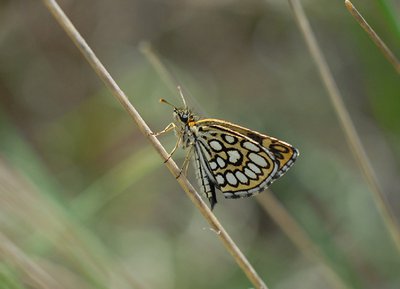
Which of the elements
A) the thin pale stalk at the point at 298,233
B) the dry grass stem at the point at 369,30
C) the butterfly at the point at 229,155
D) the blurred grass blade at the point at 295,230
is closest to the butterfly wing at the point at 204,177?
the butterfly at the point at 229,155

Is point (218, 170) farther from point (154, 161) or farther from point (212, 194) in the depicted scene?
point (154, 161)

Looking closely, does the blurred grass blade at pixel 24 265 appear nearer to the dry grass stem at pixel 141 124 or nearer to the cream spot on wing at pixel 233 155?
the dry grass stem at pixel 141 124

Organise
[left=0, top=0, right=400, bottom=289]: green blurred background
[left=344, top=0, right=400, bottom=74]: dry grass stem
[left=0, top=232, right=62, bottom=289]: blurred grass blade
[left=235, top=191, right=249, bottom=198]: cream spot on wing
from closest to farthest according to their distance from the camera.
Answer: [left=344, top=0, right=400, bottom=74]: dry grass stem → [left=0, top=232, right=62, bottom=289]: blurred grass blade → [left=235, top=191, right=249, bottom=198]: cream spot on wing → [left=0, top=0, right=400, bottom=289]: green blurred background

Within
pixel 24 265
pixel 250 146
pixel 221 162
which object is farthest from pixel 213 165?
pixel 24 265

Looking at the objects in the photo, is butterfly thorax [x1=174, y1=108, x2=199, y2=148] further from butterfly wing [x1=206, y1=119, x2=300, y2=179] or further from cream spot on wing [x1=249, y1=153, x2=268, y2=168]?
cream spot on wing [x1=249, y1=153, x2=268, y2=168]

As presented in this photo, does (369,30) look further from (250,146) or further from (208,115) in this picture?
(208,115)

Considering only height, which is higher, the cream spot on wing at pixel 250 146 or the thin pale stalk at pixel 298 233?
the cream spot on wing at pixel 250 146

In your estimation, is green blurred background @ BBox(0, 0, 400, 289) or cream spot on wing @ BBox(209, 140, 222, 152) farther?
green blurred background @ BBox(0, 0, 400, 289)

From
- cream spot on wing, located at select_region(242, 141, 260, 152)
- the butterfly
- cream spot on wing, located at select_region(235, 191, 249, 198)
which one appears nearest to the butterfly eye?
the butterfly
